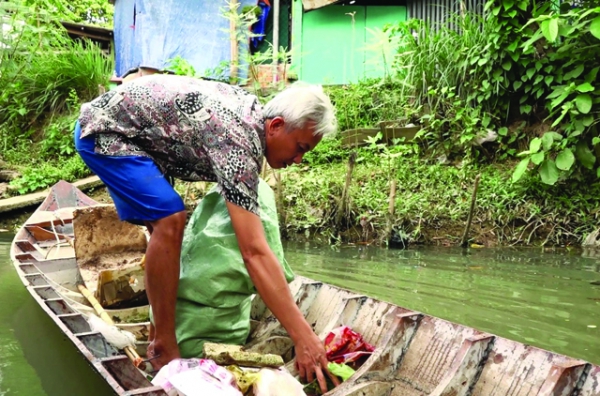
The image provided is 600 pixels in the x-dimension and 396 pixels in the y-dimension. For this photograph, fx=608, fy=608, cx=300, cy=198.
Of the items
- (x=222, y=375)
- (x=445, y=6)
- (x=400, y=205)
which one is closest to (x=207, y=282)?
(x=222, y=375)

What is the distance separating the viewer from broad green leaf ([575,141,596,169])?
698 centimetres

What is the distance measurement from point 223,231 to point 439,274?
3.50 m

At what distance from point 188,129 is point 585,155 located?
5.84 meters

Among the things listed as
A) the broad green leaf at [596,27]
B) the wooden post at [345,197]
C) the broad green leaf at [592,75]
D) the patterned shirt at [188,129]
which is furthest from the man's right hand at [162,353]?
the broad green leaf at [592,75]

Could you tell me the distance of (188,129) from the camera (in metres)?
2.52

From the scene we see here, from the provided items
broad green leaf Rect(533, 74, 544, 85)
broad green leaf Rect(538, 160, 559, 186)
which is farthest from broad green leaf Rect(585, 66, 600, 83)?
broad green leaf Rect(538, 160, 559, 186)

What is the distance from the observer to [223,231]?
2674 mm

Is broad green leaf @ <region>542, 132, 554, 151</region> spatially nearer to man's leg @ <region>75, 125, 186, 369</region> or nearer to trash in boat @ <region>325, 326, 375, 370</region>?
trash in boat @ <region>325, 326, 375, 370</region>

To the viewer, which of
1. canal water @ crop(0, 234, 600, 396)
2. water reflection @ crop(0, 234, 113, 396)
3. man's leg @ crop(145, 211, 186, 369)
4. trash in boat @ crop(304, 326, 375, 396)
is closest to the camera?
man's leg @ crop(145, 211, 186, 369)

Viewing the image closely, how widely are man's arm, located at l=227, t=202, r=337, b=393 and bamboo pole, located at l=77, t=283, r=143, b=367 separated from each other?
74 centimetres

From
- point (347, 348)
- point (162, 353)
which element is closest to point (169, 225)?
point (162, 353)

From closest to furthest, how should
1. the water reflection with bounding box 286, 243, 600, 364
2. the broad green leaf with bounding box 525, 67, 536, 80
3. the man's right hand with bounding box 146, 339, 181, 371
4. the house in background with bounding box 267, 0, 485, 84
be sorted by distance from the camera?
the man's right hand with bounding box 146, 339, 181, 371 < the water reflection with bounding box 286, 243, 600, 364 < the broad green leaf with bounding box 525, 67, 536, 80 < the house in background with bounding box 267, 0, 485, 84

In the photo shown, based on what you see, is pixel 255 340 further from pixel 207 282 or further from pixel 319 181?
pixel 319 181

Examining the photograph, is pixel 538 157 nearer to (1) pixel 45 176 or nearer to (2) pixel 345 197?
(2) pixel 345 197
